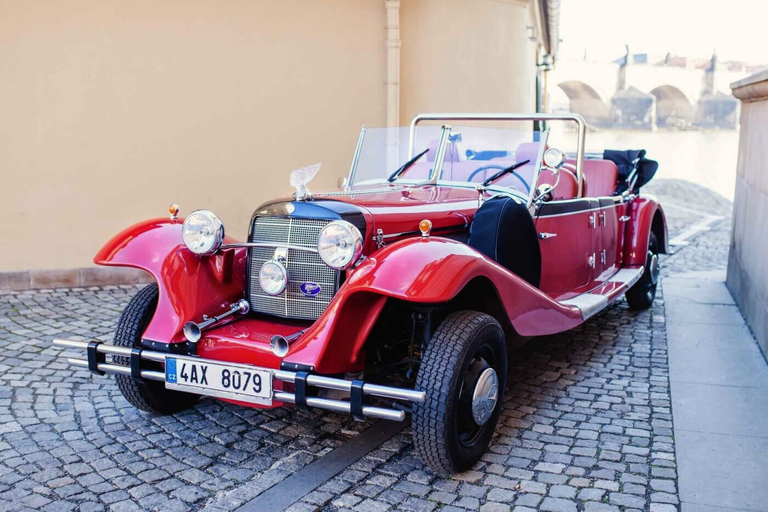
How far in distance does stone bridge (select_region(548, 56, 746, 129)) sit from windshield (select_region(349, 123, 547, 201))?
35.4 meters

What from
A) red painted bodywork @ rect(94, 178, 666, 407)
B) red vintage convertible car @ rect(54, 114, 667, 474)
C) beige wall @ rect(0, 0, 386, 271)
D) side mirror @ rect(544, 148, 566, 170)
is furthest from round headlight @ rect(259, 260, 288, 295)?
beige wall @ rect(0, 0, 386, 271)

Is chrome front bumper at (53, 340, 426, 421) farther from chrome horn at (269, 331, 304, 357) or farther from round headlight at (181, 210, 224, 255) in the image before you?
round headlight at (181, 210, 224, 255)

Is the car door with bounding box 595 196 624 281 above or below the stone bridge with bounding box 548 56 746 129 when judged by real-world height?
below

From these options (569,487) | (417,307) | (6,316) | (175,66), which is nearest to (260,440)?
(417,307)

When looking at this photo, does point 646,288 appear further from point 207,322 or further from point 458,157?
point 207,322

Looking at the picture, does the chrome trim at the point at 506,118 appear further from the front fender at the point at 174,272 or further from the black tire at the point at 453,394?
the black tire at the point at 453,394

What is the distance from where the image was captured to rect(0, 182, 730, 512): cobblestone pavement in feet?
10.1

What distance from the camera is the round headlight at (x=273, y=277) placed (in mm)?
3615

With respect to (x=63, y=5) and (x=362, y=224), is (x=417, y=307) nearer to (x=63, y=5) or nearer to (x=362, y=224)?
(x=362, y=224)

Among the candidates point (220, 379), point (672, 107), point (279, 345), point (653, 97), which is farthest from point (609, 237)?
point (672, 107)

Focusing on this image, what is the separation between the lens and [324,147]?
8.01m

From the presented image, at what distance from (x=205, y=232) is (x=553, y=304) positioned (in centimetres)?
189

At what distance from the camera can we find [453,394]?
121 inches

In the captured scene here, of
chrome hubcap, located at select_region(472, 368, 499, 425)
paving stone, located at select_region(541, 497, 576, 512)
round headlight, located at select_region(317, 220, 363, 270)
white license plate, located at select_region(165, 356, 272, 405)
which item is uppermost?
round headlight, located at select_region(317, 220, 363, 270)
